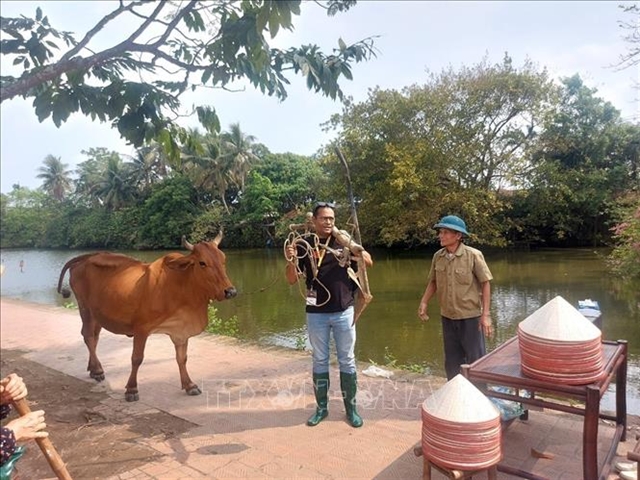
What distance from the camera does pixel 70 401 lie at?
175 inches

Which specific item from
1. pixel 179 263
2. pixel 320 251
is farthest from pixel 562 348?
pixel 179 263

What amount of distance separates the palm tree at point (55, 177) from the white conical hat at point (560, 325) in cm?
5729

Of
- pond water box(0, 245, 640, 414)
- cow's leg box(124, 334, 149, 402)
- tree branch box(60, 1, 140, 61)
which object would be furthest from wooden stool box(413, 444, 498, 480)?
tree branch box(60, 1, 140, 61)

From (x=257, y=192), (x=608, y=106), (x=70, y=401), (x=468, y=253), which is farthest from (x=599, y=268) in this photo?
(x=257, y=192)

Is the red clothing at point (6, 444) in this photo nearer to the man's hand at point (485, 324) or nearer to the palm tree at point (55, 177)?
the man's hand at point (485, 324)

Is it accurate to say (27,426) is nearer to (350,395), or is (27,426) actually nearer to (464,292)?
(350,395)

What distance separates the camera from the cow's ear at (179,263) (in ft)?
14.3

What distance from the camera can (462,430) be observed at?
2.17m

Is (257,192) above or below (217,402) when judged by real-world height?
above

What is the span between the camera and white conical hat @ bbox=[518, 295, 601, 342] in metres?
2.46

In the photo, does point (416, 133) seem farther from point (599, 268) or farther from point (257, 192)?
point (257, 192)

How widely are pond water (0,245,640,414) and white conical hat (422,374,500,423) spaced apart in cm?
233

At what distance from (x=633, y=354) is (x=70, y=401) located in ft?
23.6

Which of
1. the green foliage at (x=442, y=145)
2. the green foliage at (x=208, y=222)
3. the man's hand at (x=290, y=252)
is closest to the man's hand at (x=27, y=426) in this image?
the man's hand at (x=290, y=252)
